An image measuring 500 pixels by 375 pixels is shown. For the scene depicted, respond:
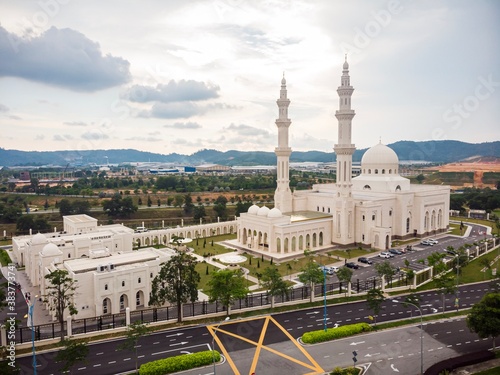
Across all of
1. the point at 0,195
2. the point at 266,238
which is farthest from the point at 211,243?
the point at 0,195

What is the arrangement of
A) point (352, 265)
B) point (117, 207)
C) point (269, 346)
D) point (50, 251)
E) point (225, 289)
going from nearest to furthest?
1. point (269, 346)
2. point (225, 289)
3. point (50, 251)
4. point (352, 265)
5. point (117, 207)

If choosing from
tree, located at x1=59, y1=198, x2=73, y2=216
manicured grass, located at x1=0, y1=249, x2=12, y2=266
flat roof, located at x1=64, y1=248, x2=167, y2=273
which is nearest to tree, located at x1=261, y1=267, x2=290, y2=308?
flat roof, located at x1=64, y1=248, x2=167, y2=273

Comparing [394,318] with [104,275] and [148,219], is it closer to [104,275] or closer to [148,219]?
[104,275]

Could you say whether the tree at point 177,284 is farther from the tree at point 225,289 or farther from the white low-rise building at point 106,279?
the white low-rise building at point 106,279

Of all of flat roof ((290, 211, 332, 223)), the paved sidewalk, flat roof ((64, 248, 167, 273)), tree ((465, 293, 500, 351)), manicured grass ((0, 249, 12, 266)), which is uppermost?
flat roof ((290, 211, 332, 223))

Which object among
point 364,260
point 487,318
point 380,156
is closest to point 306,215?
point 364,260

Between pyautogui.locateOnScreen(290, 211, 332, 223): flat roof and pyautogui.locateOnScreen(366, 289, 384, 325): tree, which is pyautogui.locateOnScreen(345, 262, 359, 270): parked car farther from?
pyautogui.locateOnScreen(366, 289, 384, 325): tree

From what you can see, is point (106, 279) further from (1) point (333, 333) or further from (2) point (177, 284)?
(1) point (333, 333)
